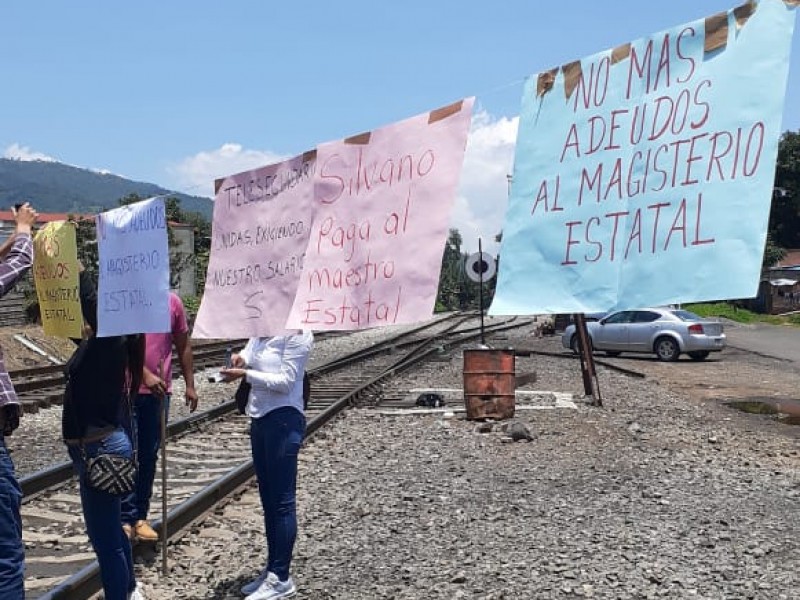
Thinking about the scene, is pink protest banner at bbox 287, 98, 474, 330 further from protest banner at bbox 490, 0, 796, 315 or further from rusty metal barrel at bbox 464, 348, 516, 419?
rusty metal barrel at bbox 464, 348, 516, 419

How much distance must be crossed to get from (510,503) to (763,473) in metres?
3.00

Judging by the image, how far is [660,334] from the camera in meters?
25.7

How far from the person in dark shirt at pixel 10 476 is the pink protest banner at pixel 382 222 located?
1251 millimetres

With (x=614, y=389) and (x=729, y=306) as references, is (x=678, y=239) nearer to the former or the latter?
(x=614, y=389)

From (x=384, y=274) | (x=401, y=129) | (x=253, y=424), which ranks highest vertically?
(x=401, y=129)

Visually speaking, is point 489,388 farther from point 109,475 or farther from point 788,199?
point 788,199

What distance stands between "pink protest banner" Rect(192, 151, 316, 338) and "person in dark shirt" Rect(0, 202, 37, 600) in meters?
1.12

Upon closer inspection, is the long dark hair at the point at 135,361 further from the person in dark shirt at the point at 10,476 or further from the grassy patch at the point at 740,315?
the grassy patch at the point at 740,315

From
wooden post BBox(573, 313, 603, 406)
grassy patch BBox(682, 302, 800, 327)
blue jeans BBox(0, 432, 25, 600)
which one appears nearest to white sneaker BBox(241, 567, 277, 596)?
blue jeans BBox(0, 432, 25, 600)

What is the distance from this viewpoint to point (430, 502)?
24.9ft

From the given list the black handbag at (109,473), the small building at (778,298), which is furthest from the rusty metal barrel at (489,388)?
the small building at (778,298)

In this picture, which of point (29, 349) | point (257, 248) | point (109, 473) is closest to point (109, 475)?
point (109, 473)

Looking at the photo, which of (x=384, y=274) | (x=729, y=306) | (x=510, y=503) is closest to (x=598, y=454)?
(x=510, y=503)

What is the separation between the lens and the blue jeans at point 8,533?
3.82m
